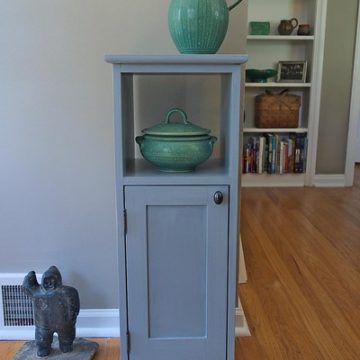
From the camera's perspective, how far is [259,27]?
3.86m

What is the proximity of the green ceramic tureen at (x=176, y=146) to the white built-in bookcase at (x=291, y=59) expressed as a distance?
2.80 m

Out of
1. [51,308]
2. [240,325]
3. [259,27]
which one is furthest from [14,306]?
[259,27]

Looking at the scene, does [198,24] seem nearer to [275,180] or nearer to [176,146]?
[176,146]

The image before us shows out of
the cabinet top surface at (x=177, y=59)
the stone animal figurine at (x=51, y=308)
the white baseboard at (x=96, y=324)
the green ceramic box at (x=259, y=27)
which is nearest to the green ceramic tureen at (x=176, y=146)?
the cabinet top surface at (x=177, y=59)

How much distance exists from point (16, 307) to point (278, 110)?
9.70ft

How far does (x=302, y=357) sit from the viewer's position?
151 cm

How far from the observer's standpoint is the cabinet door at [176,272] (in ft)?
3.99

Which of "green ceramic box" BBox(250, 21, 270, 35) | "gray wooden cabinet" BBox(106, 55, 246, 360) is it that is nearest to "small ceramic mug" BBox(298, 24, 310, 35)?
"green ceramic box" BBox(250, 21, 270, 35)

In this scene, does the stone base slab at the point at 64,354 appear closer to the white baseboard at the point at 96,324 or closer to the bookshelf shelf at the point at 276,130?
the white baseboard at the point at 96,324

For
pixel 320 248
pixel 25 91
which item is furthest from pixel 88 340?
pixel 320 248

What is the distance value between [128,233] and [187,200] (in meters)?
0.20

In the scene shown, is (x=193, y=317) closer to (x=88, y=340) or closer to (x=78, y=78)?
(x=88, y=340)

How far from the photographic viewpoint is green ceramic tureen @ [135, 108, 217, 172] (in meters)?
1.20

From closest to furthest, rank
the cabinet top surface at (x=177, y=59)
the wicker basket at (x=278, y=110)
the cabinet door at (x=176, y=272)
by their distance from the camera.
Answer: the cabinet top surface at (x=177, y=59)
the cabinet door at (x=176, y=272)
the wicker basket at (x=278, y=110)
